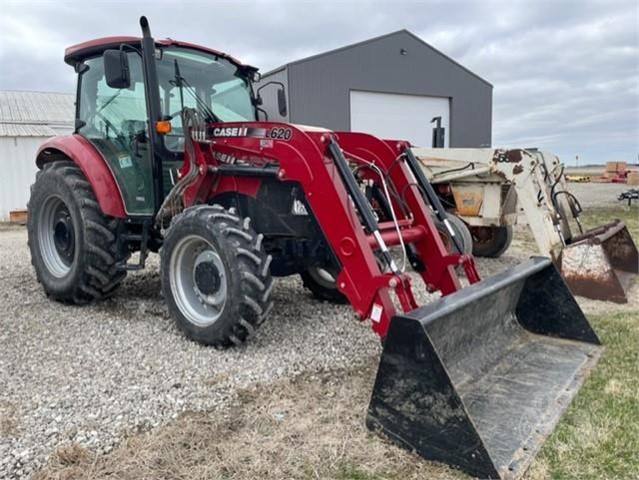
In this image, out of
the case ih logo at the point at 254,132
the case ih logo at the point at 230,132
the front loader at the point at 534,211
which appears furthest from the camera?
the front loader at the point at 534,211

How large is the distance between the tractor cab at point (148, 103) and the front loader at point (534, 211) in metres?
3.02

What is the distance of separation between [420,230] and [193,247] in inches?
64.4

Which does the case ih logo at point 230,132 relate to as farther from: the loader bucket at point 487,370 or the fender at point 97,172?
the loader bucket at point 487,370

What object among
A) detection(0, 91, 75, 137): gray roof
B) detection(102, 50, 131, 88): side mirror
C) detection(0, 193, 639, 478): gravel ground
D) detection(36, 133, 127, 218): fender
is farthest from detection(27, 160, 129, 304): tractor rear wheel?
detection(0, 91, 75, 137): gray roof

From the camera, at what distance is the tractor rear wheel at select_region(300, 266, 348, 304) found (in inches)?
193

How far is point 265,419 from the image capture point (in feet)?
9.24

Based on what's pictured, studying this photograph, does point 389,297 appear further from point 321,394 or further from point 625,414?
point 625,414

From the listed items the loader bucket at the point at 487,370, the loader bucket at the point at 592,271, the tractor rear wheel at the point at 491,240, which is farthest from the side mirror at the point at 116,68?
the tractor rear wheel at the point at 491,240

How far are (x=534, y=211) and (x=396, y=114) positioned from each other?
14.0 m

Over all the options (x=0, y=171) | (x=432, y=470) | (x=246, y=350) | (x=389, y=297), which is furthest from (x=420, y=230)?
(x=0, y=171)

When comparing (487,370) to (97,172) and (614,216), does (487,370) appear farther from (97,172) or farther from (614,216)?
(614,216)

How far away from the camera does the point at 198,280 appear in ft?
12.5

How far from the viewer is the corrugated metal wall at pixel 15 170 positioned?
14.6 m

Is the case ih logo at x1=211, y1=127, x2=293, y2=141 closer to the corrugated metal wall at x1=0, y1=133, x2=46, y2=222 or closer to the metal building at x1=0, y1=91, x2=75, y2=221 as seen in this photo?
the corrugated metal wall at x1=0, y1=133, x2=46, y2=222
